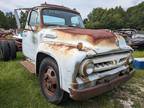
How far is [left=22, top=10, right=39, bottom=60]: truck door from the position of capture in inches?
226

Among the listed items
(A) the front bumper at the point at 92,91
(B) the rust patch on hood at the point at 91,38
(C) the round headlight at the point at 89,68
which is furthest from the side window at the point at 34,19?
(A) the front bumper at the point at 92,91

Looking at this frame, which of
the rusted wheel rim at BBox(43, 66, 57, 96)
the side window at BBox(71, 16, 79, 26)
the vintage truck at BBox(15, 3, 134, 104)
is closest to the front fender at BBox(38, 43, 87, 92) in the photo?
the vintage truck at BBox(15, 3, 134, 104)

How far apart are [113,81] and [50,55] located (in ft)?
4.22

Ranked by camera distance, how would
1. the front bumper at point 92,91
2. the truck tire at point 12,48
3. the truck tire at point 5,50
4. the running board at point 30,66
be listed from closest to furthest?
the front bumper at point 92,91 < the running board at point 30,66 < the truck tire at point 5,50 < the truck tire at point 12,48

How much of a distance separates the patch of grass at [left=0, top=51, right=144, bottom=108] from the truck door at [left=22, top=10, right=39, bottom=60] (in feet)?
2.41

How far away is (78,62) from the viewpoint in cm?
374

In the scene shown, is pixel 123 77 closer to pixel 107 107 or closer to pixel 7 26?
pixel 107 107

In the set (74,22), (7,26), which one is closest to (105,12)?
(7,26)

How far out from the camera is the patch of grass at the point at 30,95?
15.4ft

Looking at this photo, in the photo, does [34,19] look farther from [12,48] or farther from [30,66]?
[12,48]

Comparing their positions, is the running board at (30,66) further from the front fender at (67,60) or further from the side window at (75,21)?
the side window at (75,21)

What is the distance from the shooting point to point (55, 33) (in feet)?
15.4

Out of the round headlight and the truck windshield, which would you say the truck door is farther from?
the round headlight

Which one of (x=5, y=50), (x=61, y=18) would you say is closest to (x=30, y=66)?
(x=61, y=18)
